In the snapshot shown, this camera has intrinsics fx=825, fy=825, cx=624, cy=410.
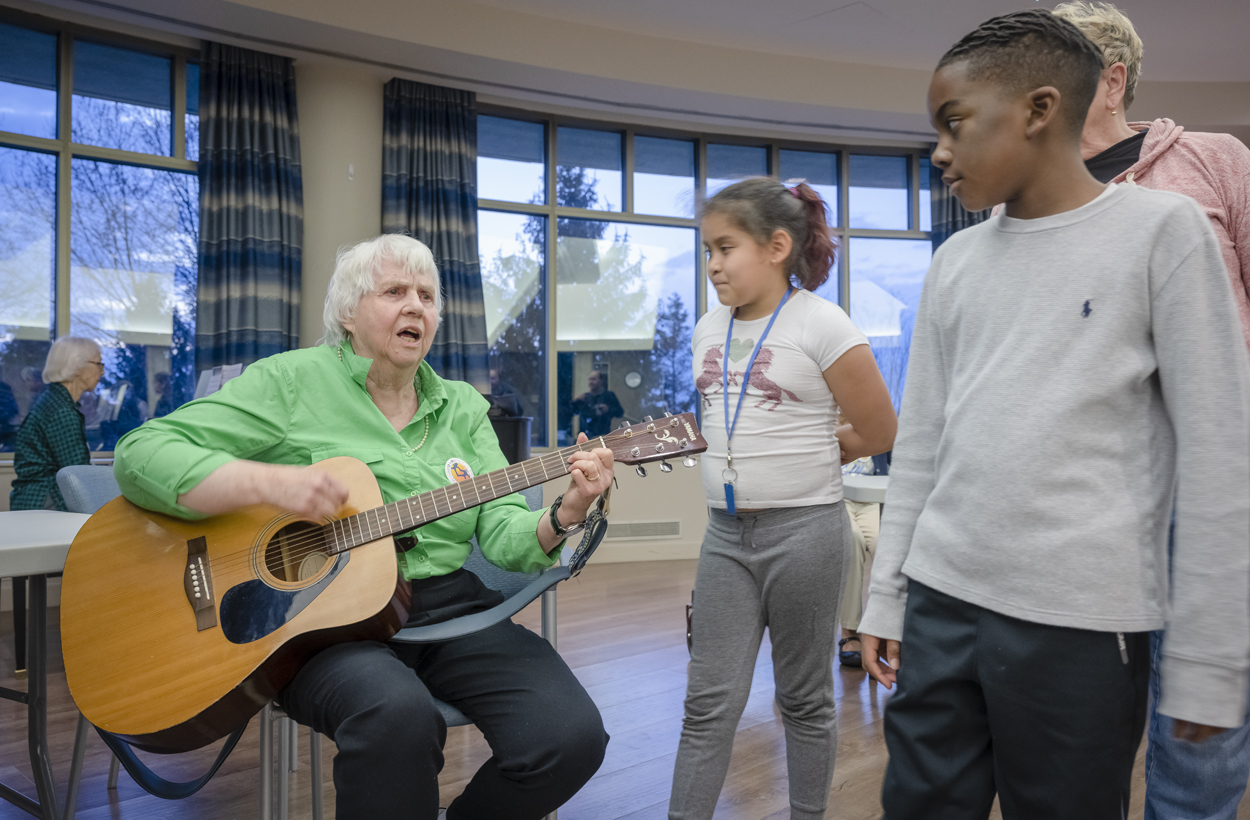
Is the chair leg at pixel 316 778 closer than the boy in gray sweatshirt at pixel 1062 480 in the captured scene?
No

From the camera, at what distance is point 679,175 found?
6.55 metres

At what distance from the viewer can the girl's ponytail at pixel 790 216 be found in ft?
5.32

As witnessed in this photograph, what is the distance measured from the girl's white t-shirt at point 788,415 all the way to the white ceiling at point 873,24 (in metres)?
4.19

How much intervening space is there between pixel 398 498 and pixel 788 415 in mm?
799

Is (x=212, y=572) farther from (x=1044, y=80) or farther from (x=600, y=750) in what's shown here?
(x=1044, y=80)

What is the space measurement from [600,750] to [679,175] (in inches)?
223

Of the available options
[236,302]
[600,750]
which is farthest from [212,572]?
[236,302]

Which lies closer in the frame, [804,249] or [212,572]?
[212,572]

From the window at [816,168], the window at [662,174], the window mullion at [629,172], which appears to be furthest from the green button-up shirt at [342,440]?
the window at [816,168]

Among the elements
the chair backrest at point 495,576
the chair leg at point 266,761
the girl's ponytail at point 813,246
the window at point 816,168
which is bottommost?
the chair leg at point 266,761

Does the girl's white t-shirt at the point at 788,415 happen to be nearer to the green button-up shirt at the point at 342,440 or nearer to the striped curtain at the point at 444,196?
the green button-up shirt at the point at 342,440

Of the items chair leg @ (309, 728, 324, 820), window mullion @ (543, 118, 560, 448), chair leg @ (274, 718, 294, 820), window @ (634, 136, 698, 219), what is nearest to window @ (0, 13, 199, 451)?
window mullion @ (543, 118, 560, 448)

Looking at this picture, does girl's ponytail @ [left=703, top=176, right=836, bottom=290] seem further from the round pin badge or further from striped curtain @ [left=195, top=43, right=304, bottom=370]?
striped curtain @ [left=195, top=43, right=304, bottom=370]

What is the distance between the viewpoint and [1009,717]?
93 centimetres
